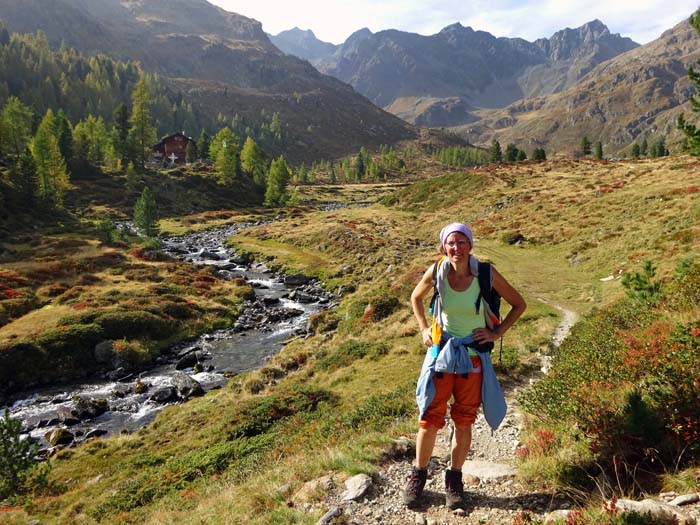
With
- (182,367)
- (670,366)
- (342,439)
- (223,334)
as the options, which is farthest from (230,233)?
(670,366)

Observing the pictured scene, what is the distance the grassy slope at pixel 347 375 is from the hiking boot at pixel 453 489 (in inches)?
67.1

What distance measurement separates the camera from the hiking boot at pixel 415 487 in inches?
248

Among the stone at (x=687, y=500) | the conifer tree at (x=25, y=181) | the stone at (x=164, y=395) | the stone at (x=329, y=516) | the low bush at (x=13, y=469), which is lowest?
the stone at (x=164, y=395)

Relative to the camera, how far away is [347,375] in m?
19.3

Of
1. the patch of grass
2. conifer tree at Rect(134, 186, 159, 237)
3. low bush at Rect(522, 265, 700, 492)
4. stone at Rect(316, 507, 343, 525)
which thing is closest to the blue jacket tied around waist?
low bush at Rect(522, 265, 700, 492)

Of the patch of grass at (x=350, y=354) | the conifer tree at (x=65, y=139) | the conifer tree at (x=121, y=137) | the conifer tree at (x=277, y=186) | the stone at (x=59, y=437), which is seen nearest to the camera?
the stone at (x=59, y=437)

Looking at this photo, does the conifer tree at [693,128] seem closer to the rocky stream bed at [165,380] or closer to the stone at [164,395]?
the rocky stream bed at [165,380]

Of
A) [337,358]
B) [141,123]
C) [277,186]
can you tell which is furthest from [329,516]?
[141,123]

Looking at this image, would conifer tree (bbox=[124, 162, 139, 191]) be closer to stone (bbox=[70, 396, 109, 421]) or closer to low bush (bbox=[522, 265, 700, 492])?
stone (bbox=[70, 396, 109, 421])

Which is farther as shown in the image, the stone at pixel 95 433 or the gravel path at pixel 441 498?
the stone at pixel 95 433

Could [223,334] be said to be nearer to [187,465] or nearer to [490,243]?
[187,465]

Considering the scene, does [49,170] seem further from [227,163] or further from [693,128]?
[693,128]

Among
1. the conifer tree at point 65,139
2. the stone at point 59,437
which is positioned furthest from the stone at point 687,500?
the conifer tree at point 65,139

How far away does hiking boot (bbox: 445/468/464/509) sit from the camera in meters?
6.06
